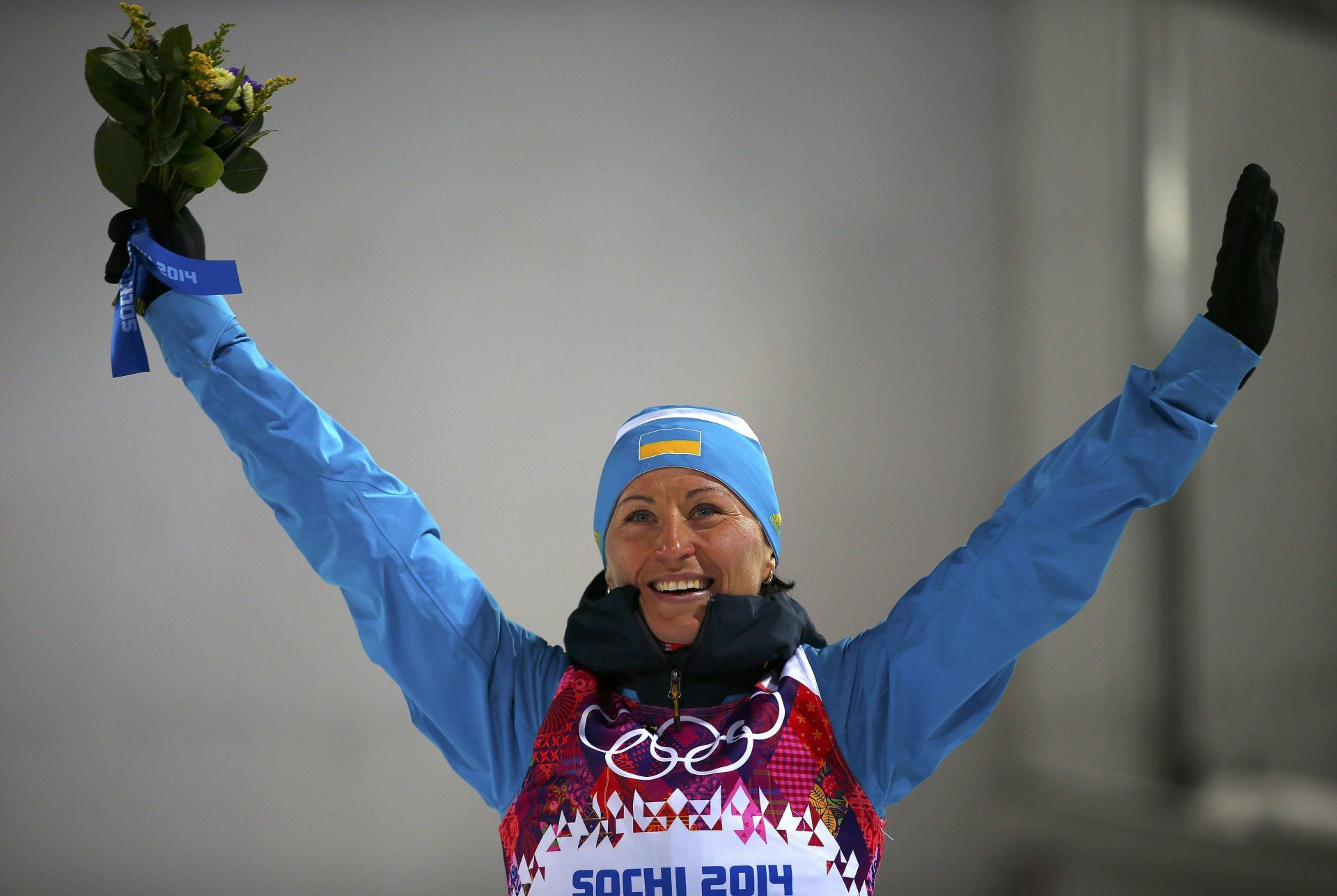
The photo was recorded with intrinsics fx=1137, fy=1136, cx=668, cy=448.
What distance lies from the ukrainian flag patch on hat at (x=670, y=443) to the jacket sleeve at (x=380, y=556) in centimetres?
27

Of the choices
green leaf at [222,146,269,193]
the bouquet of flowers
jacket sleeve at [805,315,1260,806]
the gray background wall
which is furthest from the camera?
the gray background wall

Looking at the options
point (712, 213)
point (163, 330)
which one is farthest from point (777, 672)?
point (712, 213)

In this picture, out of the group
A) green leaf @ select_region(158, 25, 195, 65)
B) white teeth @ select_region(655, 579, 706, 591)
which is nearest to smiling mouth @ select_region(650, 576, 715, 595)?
white teeth @ select_region(655, 579, 706, 591)

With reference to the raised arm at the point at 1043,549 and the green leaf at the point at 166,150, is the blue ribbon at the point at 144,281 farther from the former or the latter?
the raised arm at the point at 1043,549

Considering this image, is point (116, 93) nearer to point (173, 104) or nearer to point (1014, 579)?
point (173, 104)

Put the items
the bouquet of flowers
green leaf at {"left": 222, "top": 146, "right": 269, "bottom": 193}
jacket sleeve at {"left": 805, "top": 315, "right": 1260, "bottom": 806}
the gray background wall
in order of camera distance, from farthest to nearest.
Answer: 1. the gray background wall
2. green leaf at {"left": 222, "top": 146, "right": 269, "bottom": 193}
3. the bouquet of flowers
4. jacket sleeve at {"left": 805, "top": 315, "right": 1260, "bottom": 806}

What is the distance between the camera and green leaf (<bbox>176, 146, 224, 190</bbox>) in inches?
49.4

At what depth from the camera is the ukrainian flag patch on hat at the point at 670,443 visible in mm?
1342

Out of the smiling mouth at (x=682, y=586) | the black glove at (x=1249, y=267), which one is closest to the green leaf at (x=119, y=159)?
the smiling mouth at (x=682, y=586)

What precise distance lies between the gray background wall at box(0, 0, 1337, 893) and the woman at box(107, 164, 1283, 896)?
1592mm

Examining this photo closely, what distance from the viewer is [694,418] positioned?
4.56 feet

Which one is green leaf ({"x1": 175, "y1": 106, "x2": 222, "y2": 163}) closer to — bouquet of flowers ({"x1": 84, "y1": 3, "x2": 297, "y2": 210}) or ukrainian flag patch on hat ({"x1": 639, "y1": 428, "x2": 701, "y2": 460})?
bouquet of flowers ({"x1": 84, "y1": 3, "x2": 297, "y2": 210})

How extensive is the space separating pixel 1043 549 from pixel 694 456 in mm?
407

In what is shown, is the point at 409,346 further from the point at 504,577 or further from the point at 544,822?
the point at 544,822
